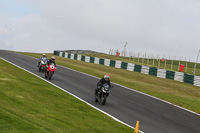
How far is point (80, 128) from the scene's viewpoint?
9.65 meters

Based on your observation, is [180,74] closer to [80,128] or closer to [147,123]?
[147,123]

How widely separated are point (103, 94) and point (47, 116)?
213 inches

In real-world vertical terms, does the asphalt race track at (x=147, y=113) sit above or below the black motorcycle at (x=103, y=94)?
below

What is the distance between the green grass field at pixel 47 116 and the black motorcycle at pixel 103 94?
4.04ft

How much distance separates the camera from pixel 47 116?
10398mm

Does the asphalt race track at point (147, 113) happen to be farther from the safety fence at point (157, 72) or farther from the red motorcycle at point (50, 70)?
the safety fence at point (157, 72)

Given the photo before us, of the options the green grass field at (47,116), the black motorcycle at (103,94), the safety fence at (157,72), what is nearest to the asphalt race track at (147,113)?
the black motorcycle at (103,94)

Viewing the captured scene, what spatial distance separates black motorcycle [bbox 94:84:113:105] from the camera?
15.1 m

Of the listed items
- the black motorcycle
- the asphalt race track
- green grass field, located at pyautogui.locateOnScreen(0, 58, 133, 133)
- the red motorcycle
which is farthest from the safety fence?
green grass field, located at pyautogui.locateOnScreen(0, 58, 133, 133)

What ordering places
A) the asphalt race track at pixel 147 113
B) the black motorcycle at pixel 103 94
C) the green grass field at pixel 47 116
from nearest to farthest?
the green grass field at pixel 47 116
the asphalt race track at pixel 147 113
the black motorcycle at pixel 103 94

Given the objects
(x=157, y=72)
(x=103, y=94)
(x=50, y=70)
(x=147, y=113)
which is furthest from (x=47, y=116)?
(x=157, y=72)

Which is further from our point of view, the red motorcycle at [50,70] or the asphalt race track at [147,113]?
the red motorcycle at [50,70]

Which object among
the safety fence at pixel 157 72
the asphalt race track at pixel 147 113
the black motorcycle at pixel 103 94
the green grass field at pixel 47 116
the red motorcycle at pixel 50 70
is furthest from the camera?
the safety fence at pixel 157 72

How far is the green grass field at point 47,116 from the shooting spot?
26.9ft
